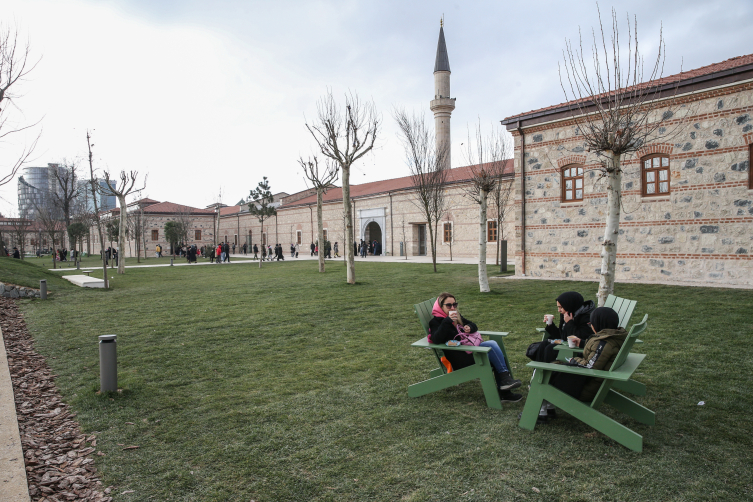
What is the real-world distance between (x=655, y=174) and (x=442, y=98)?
25.1m

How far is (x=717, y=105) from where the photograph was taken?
11.1 metres

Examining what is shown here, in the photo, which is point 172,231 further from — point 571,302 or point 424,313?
point 571,302

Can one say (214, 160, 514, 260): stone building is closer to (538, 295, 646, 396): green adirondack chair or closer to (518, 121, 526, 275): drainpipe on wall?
(518, 121, 526, 275): drainpipe on wall

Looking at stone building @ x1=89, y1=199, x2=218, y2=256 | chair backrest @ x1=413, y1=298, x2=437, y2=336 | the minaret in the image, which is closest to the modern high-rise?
stone building @ x1=89, y1=199, x2=218, y2=256

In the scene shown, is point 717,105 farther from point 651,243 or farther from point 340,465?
point 340,465

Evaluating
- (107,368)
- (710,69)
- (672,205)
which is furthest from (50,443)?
(710,69)

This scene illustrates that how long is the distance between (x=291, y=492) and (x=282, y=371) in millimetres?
2688

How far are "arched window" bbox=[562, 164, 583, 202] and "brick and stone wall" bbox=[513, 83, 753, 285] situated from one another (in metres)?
0.17

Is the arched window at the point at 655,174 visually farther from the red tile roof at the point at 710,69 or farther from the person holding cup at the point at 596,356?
the person holding cup at the point at 596,356

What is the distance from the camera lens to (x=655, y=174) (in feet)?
40.3

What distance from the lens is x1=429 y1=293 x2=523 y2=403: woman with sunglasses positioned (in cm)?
426

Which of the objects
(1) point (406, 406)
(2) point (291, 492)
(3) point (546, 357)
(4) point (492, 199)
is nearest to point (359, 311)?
(1) point (406, 406)

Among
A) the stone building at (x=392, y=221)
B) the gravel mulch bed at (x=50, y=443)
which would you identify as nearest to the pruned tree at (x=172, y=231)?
the stone building at (x=392, y=221)

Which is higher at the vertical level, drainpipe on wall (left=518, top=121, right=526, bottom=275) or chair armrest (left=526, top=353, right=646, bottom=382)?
drainpipe on wall (left=518, top=121, right=526, bottom=275)
